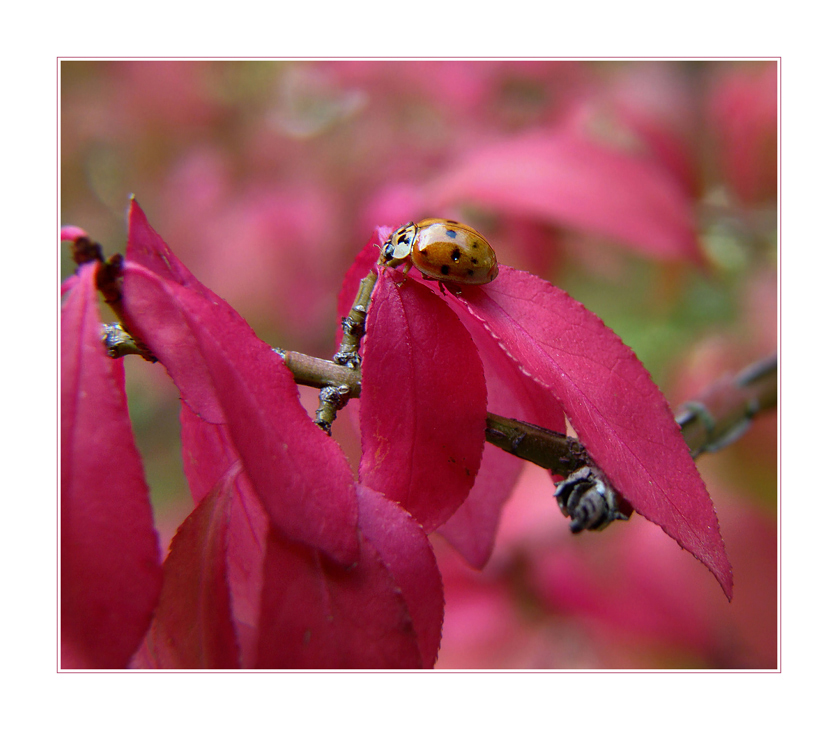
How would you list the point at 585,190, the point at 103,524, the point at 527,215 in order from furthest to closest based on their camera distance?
the point at 527,215, the point at 585,190, the point at 103,524

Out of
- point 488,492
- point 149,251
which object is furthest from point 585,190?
point 149,251

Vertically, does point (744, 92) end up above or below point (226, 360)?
above

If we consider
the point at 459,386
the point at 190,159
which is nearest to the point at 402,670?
the point at 459,386

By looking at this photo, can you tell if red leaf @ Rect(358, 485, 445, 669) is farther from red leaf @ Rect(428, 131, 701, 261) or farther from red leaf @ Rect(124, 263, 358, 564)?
red leaf @ Rect(428, 131, 701, 261)

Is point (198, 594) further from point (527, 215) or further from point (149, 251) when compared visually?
point (527, 215)

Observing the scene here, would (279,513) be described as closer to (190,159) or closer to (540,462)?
(540,462)

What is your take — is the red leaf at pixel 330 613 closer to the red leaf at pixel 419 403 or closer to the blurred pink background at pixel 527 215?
the red leaf at pixel 419 403

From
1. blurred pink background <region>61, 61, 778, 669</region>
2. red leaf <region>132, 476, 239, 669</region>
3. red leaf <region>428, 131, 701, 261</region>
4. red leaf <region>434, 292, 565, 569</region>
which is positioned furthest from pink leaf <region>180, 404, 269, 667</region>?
red leaf <region>428, 131, 701, 261</region>
